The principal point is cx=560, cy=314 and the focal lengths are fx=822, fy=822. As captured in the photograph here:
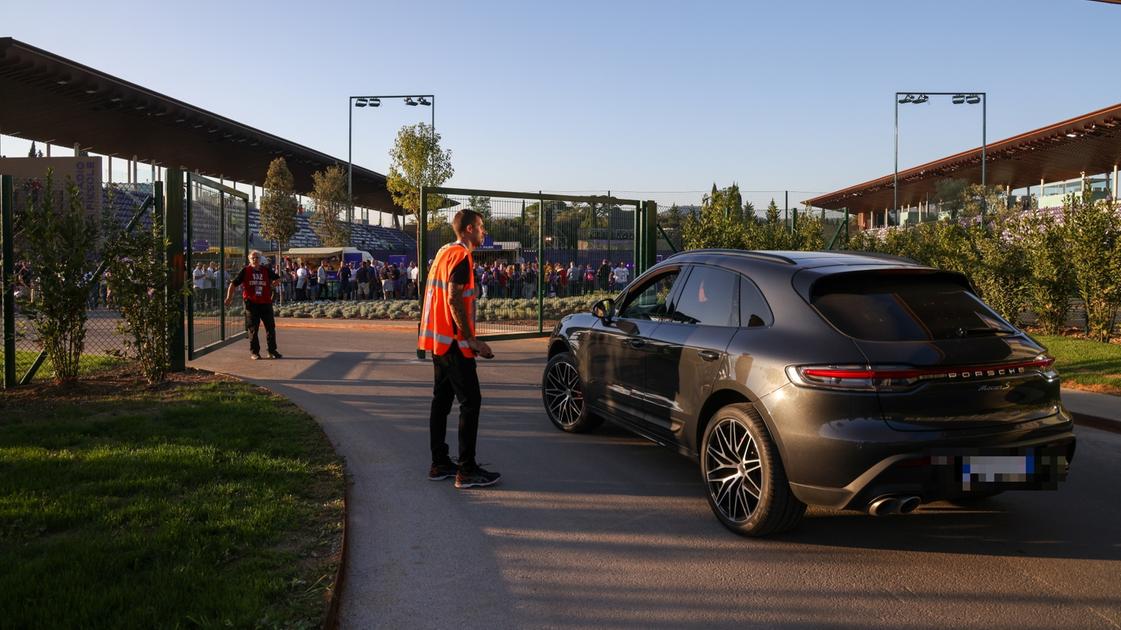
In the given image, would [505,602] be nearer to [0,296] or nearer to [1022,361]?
[1022,361]

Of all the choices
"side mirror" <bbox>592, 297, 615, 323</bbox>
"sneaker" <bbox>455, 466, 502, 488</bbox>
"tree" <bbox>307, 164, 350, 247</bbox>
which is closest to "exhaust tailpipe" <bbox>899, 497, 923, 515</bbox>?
"sneaker" <bbox>455, 466, 502, 488</bbox>

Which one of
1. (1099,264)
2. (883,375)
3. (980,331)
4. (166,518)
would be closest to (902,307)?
(980,331)

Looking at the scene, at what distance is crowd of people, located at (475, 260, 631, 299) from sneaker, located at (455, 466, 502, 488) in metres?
9.46

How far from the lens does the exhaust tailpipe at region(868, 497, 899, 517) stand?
408cm

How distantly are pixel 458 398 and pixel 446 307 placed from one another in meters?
0.63

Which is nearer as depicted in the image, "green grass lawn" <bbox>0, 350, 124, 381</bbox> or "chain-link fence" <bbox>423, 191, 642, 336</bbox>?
"green grass lawn" <bbox>0, 350, 124, 381</bbox>

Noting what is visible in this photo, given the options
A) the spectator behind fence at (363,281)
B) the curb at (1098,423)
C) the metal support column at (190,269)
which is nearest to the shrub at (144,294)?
the metal support column at (190,269)

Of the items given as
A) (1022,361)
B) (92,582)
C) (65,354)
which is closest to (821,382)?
(1022,361)

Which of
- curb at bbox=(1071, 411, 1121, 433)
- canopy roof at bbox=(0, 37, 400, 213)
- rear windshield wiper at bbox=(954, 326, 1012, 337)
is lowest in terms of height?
curb at bbox=(1071, 411, 1121, 433)

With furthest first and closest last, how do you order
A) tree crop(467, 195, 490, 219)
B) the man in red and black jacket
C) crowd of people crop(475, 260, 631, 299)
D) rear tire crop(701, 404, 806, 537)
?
crowd of people crop(475, 260, 631, 299), tree crop(467, 195, 490, 219), the man in red and black jacket, rear tire crop(701, 404, 806, 537)

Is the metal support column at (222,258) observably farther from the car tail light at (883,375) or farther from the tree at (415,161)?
the tree at (415,161)

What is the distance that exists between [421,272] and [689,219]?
11206mm

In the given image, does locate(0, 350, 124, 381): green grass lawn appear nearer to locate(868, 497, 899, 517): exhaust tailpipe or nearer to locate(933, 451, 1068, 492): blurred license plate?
locate(868, 497, 899, 517): exhaust tailpipe

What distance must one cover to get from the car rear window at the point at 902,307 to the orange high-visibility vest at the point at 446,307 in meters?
2.23
